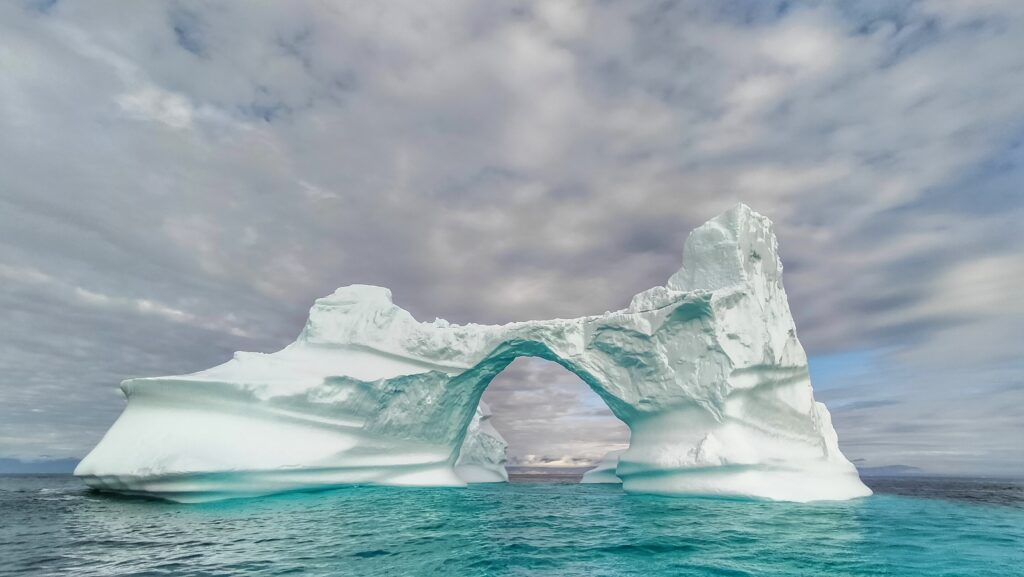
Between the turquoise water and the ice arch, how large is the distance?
120cm

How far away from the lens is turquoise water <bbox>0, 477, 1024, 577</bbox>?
26.2 ft

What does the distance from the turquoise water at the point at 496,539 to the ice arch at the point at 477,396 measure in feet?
3.93

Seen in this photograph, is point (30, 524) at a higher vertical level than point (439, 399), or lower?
lower

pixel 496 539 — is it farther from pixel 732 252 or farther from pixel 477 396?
pixel 732 252

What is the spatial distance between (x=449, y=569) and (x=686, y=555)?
3946 mm

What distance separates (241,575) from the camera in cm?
720

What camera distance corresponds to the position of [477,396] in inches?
895

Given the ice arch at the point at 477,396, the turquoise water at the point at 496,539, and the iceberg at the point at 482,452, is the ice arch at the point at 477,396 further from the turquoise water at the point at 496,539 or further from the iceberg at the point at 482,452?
the iceberg at the point at 482,452

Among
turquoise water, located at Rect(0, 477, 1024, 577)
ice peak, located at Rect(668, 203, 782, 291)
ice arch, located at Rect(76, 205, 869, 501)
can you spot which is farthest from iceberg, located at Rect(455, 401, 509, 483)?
ice peak, located at Rect(668, 203, 782, 291)

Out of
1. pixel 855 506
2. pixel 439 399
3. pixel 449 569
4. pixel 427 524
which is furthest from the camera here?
pixel 439 399

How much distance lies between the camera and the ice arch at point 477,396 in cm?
1592

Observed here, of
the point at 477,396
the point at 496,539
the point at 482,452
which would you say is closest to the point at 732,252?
the point at 477,396

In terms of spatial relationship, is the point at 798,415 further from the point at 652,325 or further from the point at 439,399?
the point at 439,399

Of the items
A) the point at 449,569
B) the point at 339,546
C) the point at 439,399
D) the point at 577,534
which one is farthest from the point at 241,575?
the point at 439,399
